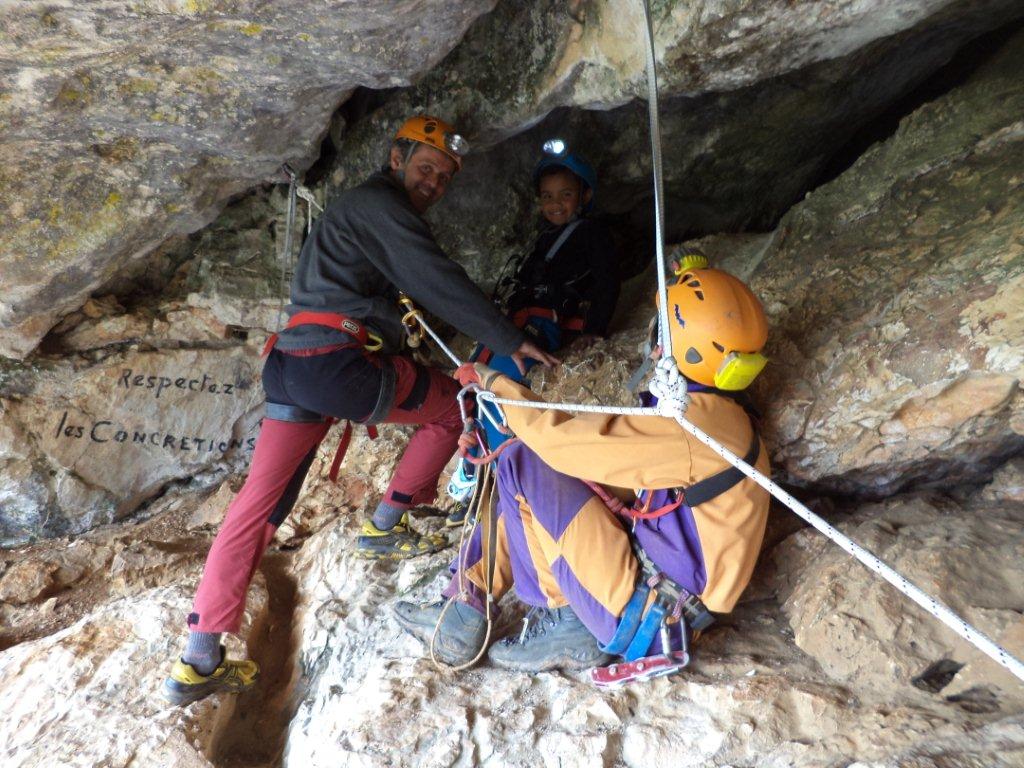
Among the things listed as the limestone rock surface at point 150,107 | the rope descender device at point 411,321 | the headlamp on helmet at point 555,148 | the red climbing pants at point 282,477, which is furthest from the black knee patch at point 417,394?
the headlamp on helmet at point 555,148

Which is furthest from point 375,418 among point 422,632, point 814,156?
point 814,156

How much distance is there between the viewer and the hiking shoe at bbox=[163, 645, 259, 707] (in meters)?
2.71

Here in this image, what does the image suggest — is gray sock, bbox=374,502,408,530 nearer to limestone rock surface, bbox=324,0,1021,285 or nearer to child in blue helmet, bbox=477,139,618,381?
child in blue helmet, bbox=477,139,618,381

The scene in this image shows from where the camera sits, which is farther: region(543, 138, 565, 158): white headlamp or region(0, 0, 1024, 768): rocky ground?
region(543, 138, 565, 158): white headlamp

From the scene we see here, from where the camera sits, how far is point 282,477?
3.06 meters

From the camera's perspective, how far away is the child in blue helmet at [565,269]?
13.5 ft

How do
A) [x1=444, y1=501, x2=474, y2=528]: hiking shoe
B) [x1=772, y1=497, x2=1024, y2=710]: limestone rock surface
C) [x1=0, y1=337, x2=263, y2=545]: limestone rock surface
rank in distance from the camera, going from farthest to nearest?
[x1=0, y1=337, x2=263, y2=545]: limestone rock surface
[x1=444, y1=501, x2=474, y2=528]: hiking shoe
[x1=772, y1=497, x2=1024, y2=710]: limestone rock surface

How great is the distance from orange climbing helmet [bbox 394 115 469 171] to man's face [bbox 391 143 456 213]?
33 millimetres

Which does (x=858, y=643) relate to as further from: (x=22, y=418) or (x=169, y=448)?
(x=22, y=418)

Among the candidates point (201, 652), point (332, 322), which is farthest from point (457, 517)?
point (201, 652)

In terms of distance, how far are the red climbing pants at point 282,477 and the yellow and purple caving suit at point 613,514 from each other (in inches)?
35.0

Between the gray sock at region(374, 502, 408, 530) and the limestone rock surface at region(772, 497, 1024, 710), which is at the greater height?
the limestone rock surface at region(772, 497, 1024, 710)

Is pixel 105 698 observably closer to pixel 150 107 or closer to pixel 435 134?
pixel 150 107

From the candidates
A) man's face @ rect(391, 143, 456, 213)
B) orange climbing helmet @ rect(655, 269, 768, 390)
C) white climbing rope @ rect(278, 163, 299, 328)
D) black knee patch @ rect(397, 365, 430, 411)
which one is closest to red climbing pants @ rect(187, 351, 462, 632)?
black knee patch @ rect(397, 365, 430, 411)
